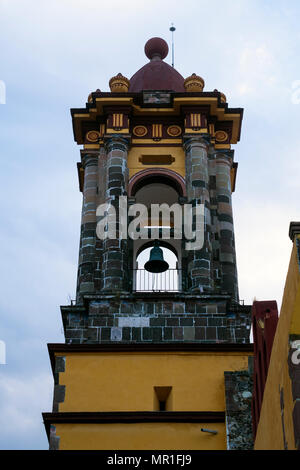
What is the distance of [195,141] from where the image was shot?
21.1 metres

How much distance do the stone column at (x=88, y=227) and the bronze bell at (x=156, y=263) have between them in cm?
138

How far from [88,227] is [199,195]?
2.75 m

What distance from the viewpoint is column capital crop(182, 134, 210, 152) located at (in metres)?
21.1

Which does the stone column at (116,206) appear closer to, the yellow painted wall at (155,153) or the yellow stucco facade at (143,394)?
the yellow painted wall at (155,153)

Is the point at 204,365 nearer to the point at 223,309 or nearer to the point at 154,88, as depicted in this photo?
the point at 223,309

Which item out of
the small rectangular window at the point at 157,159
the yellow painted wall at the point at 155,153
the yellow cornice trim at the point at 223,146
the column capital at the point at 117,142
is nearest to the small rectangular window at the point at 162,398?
the yellow painted wall at the point at 155,153

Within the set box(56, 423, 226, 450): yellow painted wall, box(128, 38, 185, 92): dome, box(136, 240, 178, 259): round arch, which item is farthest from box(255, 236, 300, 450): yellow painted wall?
box(128, 38, 185, 92): dome

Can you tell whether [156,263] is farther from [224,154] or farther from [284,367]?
[284,367]

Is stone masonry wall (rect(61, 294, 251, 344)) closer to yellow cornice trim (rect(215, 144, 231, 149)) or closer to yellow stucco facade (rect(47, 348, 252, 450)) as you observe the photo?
yellow stucco facade (rect(47, 348, 252, 450))

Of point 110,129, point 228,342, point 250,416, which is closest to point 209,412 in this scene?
point 250,416

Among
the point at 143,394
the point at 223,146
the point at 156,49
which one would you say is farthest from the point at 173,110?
the point at 143,394

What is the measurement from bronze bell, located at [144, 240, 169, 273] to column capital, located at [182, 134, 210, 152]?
3262mm

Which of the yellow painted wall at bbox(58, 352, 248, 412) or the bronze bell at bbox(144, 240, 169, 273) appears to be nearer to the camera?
the yellow painted wall at bbox(58, 352, 248, 412)

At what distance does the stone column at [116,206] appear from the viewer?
18837 mm
